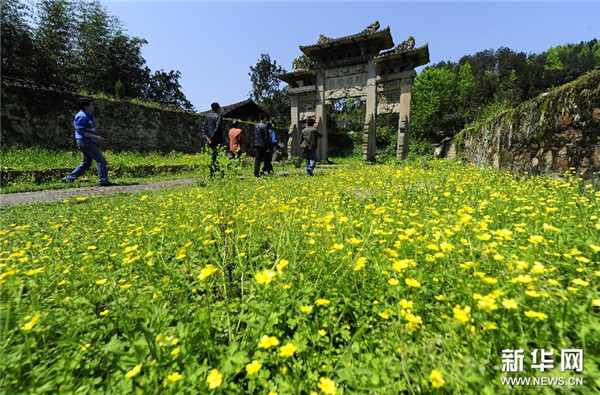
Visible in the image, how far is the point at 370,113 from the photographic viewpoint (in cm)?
1309

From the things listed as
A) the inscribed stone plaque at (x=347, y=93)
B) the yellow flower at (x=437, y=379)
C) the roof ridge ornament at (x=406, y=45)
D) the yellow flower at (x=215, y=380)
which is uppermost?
the roof ridge ornament at (x=406, y=45)

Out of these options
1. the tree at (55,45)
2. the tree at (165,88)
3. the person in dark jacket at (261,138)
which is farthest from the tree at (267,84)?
the person in dark jacket at (261,138)

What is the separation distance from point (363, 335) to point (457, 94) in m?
48.6

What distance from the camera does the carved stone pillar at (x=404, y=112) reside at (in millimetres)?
12461

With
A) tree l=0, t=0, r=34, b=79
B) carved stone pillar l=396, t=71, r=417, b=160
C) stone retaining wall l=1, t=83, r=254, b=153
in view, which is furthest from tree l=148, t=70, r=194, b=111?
carved stone pillar l=396, t=71, r=417, b=160

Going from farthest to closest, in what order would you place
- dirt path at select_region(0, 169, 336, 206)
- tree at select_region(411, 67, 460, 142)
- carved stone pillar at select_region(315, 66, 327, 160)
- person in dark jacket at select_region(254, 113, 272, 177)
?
1. tree at select_region(411, 67, 460, 142)
2. carved stone pillar at select_region(315, 66, 327, 160)
3. person in dark jacket at select_region(254, 113, 272, 177)
4. dirt path at select_region(0, 169, 336, 206)

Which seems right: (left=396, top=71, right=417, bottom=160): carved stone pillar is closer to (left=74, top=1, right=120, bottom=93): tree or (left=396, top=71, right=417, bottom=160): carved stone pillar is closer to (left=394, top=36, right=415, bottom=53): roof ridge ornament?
(left=394, top=36, right=415, bottom=53): roof ridge ornament

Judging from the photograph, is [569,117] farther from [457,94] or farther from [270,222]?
[457,94]

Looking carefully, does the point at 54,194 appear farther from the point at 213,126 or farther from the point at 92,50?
the point at 92,50

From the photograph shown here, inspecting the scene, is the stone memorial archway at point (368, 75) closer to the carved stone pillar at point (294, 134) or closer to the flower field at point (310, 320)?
the carved stone pillar at point (294, 134)

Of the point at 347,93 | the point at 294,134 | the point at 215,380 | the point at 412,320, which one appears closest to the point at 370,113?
the point at 347,93

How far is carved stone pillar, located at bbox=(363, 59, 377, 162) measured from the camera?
12758 millimetres

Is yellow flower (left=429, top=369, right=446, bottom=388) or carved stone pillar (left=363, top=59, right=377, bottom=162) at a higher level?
carved stone pillar (left=363, top=59, right=377, bottom=162)

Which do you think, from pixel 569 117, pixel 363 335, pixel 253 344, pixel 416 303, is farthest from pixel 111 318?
pixel 569 117
